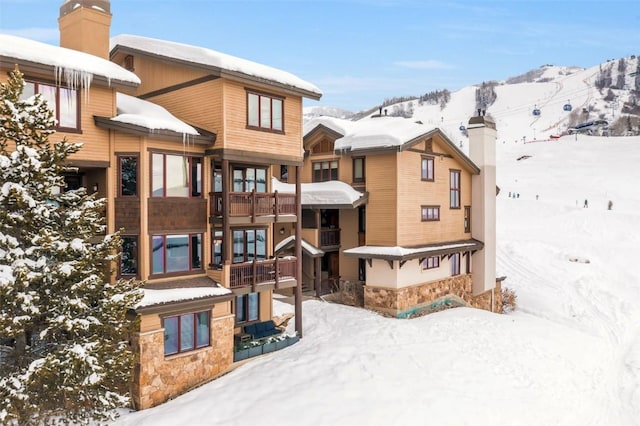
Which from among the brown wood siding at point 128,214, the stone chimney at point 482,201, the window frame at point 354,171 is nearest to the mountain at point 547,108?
the stone chimney at point 482,201

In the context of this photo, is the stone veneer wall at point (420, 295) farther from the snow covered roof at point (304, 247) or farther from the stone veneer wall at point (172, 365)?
the stone veneer wall at point (172, 365)

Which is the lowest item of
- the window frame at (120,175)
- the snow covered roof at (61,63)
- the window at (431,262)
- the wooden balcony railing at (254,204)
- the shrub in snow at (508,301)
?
the shrub in snow at (508,301)

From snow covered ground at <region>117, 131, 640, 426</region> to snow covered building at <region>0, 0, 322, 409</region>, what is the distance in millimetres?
1881

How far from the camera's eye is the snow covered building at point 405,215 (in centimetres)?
2486

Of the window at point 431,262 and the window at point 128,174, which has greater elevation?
the window at point 128,174

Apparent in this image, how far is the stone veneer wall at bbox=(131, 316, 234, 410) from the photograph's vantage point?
14.7 meters

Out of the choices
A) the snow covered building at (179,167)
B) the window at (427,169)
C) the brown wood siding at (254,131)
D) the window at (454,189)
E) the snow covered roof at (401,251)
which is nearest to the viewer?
the snow covered building at (179,167)

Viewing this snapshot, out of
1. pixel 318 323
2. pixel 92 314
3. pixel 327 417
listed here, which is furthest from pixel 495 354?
pixel 92 314

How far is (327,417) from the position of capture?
1334 cm

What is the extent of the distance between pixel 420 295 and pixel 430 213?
455 centimetres

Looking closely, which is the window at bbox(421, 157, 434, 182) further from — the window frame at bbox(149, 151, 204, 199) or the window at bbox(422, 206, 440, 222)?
the window frame at bbox(149, 151, 204, 199)

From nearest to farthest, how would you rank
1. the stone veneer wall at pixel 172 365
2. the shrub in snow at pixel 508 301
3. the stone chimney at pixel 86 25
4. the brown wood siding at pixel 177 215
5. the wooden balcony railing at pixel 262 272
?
1. the stone veneer wall at pixel 172 365
2. the brown wood siding at pixel 177 215
3. the wooden balcony railing at pixel 262 272
4. the stone chimney at pixel 86 25
5. the shrub in snow at pixel 508 301

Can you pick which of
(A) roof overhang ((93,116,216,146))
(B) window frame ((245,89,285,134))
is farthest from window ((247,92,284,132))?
(A) roof overhang ((93,116,216,146))

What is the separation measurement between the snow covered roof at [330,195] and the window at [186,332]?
33.8 feet
